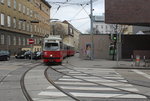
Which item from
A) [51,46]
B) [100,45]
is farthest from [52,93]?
[100,45]

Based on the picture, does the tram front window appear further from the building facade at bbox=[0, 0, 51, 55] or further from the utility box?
the building facade at bbox=[0, 0, 51, 55]

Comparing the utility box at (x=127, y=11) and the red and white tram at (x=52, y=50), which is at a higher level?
the utility box at (x=127, y=11)

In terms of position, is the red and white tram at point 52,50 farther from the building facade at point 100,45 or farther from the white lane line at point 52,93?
the white lane line at point 52,93

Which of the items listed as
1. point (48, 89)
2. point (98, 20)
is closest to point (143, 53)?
point (48, 89)

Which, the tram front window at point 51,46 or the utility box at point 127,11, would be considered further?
the utility box at point 127,11

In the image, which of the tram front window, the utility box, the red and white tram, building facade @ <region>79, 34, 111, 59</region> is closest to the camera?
the red and white tram

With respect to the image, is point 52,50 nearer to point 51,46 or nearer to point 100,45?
point 51,46

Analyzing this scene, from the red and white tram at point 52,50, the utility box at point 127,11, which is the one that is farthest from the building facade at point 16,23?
the red and white tram at point 52,50

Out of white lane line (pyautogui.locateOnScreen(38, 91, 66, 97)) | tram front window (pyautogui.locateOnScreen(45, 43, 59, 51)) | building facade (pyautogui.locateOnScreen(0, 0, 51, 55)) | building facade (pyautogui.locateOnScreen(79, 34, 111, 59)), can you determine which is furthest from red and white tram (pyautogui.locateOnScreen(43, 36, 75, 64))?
white lane line (pyautogui.locateOnScreen(38, 91, 66, 97))

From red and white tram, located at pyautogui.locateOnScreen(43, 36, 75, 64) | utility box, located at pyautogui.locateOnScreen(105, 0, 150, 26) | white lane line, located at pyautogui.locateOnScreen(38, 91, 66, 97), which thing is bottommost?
white lane line, located at pyautogui.locateOnScreen(38, 91, 66, 97)

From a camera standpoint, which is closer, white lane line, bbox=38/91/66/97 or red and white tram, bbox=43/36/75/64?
white lane line, bbox=38/91/66/97

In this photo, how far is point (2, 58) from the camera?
42094 millimetres

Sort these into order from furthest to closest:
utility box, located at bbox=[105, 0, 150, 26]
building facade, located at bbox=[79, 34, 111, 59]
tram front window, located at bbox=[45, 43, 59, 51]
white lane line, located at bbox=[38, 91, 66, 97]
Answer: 1. building facade, located at bbox=[79, 34, 111, 59]
2. utility box, located at bbox=[105, 0, 150, 26]
3. tram front window, located at bbox=[45, 43, 59, 51]
4. white lane line, located at bbox=[38, 91, 66, 97]

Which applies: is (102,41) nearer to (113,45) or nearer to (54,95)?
(113,45)
